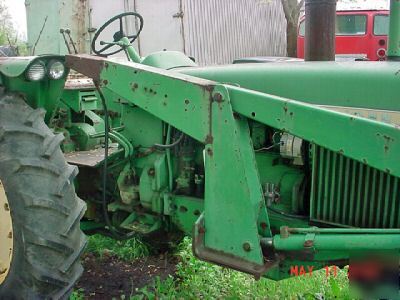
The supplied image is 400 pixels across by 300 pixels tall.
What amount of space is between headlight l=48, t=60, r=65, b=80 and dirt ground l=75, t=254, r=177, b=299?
1440 millimetres

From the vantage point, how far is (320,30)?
3.24m

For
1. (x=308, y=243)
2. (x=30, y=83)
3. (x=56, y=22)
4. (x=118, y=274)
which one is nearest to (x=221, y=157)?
(x=308, y=243)

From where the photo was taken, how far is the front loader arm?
7.41 ft

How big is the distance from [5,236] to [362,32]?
9.88 metres

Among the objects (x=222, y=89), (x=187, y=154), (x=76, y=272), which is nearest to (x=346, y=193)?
(x=222, y=89)

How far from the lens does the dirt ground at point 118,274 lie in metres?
3.67

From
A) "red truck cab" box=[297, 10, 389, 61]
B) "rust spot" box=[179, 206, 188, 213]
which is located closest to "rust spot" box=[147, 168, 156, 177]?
"rust spot" box=[179, 206, 188, 213]

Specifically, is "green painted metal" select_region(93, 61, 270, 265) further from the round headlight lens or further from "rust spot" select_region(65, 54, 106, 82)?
the round headlight lens

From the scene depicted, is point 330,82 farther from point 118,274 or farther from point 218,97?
point 118,274

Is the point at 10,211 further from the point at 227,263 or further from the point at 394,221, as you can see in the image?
the point at 394,221

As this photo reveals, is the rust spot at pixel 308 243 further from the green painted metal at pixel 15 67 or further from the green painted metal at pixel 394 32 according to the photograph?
the green painted metal at pixel 15 67

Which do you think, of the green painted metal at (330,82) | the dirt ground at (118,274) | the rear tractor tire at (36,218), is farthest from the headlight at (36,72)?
the dirt ground at (118,274)

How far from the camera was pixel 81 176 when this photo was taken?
368 cm

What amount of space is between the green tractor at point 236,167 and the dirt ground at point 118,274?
787 mm
